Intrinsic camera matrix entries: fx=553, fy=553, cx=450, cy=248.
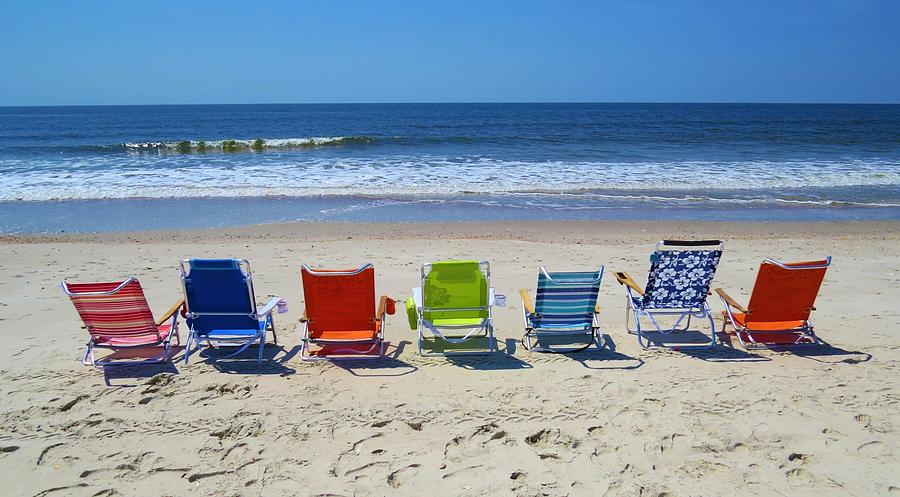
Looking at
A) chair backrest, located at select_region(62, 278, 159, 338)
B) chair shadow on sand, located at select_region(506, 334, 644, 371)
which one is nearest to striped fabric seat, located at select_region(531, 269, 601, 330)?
chair shadow on sand, located at select_region(506, 334, 644, 371)

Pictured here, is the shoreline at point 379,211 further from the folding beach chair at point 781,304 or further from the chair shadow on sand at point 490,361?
the chair shadow on sand at point 490,361

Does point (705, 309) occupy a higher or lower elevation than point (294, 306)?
higher

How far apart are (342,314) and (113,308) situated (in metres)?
1.89

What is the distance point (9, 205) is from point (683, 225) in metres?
15.7

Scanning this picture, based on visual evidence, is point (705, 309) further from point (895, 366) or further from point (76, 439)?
point (76, 439)

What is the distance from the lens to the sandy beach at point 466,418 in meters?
3.34

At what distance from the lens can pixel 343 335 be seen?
16.2ft

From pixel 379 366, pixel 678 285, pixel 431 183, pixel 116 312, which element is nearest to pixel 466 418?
pixel 379 366

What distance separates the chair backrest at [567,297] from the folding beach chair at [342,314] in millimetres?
1493

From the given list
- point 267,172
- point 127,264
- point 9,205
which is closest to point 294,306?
point 127,264

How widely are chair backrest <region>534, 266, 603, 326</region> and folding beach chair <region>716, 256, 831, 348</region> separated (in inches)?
54.3

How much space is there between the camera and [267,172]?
60.8 ft

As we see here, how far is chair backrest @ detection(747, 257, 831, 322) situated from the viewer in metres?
4.92

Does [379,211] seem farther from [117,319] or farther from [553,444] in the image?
[553,444]
